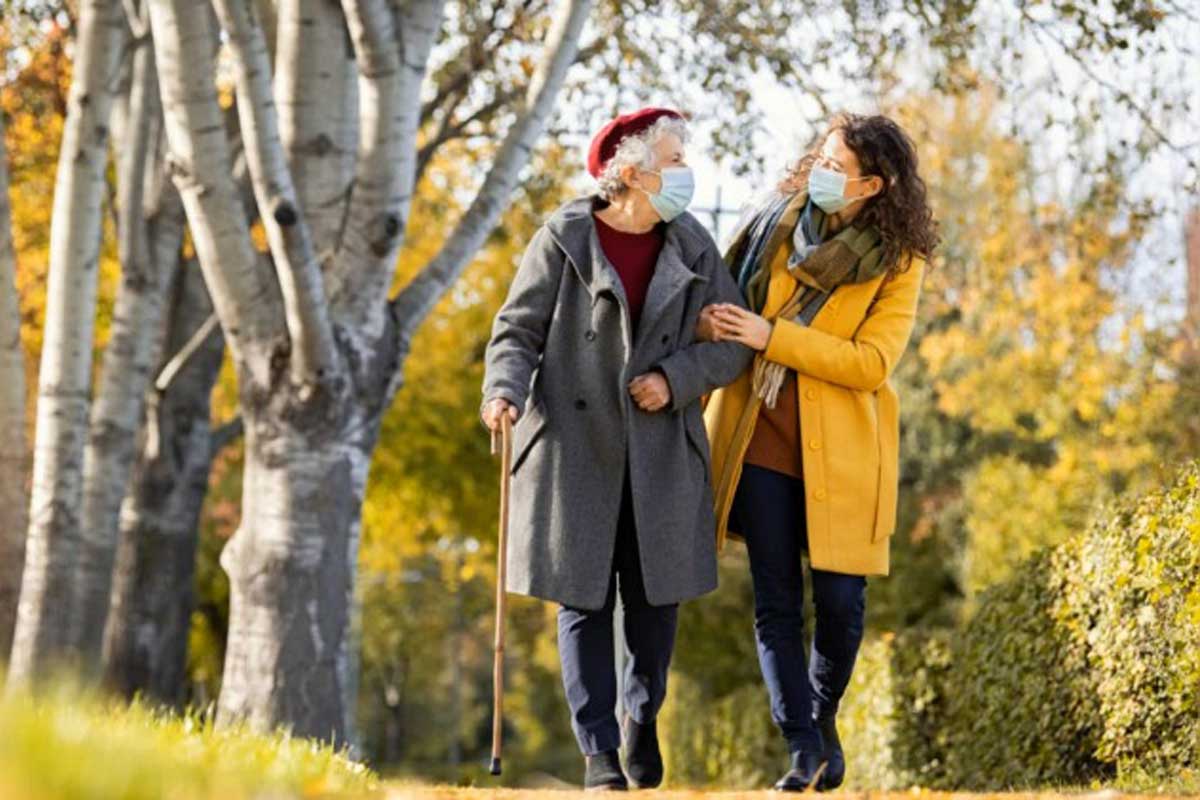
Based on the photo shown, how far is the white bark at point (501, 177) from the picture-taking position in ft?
35.5

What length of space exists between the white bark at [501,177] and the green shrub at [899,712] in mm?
3337

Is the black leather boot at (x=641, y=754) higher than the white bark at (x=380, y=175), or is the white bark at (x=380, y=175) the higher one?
the white bark at (x=380, y=175)

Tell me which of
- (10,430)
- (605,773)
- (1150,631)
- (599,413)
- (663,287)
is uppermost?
(663,287)

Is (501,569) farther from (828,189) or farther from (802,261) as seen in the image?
(828,189)

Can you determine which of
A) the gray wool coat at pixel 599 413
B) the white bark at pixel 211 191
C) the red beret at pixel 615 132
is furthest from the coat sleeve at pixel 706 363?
the white bark at pixel 211 191

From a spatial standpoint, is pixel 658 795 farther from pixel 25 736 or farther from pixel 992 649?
pixel 992 649

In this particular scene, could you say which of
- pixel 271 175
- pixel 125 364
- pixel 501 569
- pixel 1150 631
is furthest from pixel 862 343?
pixel 125 364

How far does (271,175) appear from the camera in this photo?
31.8ft

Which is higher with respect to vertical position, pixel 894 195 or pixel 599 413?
pixel 894 195

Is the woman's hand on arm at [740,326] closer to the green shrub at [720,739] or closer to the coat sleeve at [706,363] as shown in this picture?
the coat sleeve at [706,363]

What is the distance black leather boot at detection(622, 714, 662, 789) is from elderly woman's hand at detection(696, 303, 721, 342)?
1.25m

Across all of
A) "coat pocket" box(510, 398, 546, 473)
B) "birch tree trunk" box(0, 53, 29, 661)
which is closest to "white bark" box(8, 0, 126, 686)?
"birch tree trunk" box(0, 53, 29, 661)

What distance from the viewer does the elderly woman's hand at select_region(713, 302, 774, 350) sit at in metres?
6.34

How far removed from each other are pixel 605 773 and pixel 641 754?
0.98 feet
